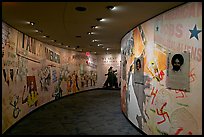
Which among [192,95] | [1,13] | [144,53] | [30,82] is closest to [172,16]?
[144,53]

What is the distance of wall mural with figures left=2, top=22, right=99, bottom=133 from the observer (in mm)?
4969

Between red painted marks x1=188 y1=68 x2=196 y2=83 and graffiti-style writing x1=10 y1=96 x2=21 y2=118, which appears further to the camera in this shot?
graffiti-style writing x1=10 y1=96 x2=21 y2=118

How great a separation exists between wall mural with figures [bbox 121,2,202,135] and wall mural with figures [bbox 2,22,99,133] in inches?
136

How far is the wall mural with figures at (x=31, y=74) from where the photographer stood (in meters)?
4.97

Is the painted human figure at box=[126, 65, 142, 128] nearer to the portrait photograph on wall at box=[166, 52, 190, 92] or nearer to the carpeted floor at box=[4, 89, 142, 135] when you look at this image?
the carpeted floor at box=[4, 89, 142, 135]

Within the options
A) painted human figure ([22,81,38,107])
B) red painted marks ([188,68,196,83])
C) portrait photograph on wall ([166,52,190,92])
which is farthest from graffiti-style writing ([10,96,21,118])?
red painted marks ([188,68,196,83])

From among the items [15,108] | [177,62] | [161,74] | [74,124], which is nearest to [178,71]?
[177,62]

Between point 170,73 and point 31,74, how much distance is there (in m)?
5.08

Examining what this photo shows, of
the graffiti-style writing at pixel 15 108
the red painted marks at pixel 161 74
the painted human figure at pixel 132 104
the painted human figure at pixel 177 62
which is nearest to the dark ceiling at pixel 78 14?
the painted human figure at pixel 177 62

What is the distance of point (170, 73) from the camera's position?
371 cm

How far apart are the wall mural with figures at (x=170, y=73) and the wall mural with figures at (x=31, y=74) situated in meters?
3.45

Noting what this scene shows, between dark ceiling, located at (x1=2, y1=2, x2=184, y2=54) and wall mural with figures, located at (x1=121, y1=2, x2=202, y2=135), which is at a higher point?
dark ceiling, located at (x1=2, y1=2, x2=184, y2=54)

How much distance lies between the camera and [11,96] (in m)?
5.23

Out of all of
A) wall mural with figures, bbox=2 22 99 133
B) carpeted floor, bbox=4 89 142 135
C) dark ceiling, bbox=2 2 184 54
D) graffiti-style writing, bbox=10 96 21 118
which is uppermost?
dark ceiling, bbox=2 2 184 54
